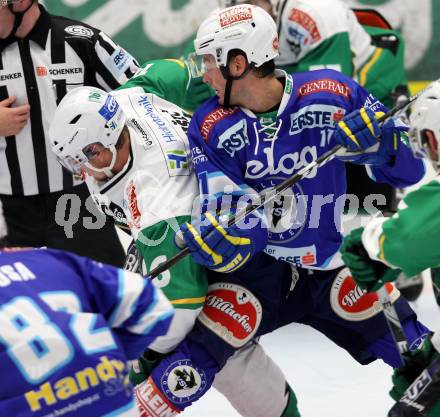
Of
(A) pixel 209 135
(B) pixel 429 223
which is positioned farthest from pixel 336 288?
(B) pixel 429 223

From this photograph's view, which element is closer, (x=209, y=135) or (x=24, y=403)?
(x=24, y=403)

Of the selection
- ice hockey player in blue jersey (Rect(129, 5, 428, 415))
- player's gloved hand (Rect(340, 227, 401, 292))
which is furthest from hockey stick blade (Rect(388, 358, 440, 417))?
ice hockey player in blue jersey (Rect(129, 5, 428, 415))

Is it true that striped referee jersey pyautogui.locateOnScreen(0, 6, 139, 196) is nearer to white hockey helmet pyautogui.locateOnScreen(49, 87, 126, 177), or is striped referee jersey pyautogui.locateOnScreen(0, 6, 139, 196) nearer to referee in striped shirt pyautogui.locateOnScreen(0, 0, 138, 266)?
referee in striped shirt pyautogui.locateOnScreen(0, 0, 138, 266)

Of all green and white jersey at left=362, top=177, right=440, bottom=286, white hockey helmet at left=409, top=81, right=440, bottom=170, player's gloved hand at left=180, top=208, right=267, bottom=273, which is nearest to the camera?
green and white jersey at left=362, top=177, right=440, bottom=286

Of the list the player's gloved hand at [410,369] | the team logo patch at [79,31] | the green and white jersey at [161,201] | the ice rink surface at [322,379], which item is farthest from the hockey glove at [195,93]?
the player's gloved hand at [410,369]

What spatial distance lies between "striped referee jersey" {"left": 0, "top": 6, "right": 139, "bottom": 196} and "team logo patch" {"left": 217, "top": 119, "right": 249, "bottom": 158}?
96cm

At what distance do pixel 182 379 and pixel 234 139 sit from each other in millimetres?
693

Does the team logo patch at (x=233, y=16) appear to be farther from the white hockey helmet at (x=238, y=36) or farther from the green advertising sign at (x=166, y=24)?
the green advertising sign at (x=166, y=24)

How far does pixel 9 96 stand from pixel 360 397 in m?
1.67

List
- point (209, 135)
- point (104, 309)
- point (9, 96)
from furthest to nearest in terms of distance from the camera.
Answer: point (9, 96) < point (209, 135) < point (104, 309)

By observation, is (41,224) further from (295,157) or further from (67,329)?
(67,329)

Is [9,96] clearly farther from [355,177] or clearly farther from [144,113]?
[355,177]

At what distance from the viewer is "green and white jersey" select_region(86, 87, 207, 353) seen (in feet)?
10.7

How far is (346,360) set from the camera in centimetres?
456
